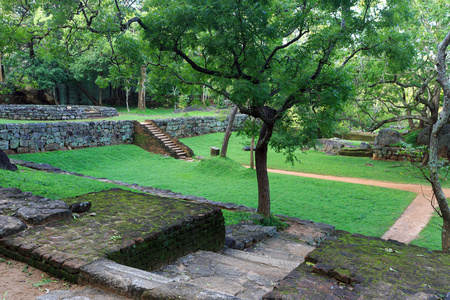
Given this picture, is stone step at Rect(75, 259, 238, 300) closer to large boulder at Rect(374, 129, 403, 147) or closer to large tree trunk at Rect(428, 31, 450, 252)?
large tree trunk at Rect(428, 31, 450, 252)

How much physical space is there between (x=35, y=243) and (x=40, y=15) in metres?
29.5

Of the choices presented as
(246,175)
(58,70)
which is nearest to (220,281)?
(246,175)

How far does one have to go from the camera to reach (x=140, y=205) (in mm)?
5594

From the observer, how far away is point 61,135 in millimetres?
15617

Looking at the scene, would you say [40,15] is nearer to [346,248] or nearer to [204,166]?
[204,166]

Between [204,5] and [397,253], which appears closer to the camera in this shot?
[397,253]

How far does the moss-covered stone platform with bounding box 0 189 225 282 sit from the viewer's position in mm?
3654

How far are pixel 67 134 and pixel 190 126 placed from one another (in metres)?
8.72

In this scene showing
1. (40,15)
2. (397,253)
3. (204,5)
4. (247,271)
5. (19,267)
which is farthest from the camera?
(40,15)

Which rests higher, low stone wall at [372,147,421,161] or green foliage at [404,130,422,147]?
green foliage at [404,130,422,147]

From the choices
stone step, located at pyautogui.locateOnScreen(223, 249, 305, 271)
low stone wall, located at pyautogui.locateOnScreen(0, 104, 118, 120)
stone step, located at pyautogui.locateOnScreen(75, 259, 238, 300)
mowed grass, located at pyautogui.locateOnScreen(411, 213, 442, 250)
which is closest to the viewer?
stone step, located at pyautogui.locateOnScreen(75, 259, 238, 300)

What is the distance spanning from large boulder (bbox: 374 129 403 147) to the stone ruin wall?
7.91 m

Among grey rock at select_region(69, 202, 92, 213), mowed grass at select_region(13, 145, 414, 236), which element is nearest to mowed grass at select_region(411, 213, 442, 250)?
mowed grass at select_region(13, 145, 414, 236)

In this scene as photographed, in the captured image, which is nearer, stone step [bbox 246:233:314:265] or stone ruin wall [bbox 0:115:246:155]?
stone step [bbox 246:233:314:265]
